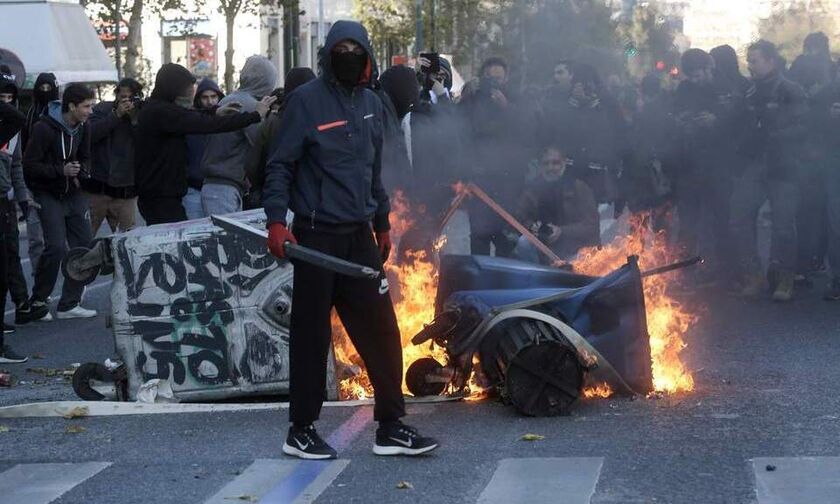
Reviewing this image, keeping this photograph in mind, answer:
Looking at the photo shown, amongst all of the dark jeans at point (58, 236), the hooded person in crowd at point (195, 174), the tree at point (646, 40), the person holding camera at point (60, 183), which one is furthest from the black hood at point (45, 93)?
the tree at point (646, 40)

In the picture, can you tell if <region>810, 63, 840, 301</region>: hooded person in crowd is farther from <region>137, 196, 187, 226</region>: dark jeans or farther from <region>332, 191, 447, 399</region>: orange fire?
<region>137, 196, 187, 226</region>: dark jeans

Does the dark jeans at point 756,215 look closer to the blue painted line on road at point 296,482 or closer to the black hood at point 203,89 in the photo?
the black hood at point 203,89

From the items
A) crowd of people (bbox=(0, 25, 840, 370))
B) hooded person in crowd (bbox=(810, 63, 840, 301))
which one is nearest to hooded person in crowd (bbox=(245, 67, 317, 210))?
crowd of people (bbox=(0, 25, 840, 370))

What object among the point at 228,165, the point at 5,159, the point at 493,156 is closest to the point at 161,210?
the point at 228,165

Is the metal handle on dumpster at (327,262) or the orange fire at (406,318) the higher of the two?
the metal handle on dumpster at (327,262)

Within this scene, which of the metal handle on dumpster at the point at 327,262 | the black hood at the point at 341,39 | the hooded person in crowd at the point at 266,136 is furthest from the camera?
the hooded person in crowd at the point at 266,136

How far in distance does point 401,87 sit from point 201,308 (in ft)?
6.97

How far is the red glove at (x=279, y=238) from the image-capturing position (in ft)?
20.4

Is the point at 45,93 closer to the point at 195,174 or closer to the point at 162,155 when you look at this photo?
the point at 195,174

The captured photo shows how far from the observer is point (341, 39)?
20.6 feet

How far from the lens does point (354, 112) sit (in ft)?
21.0

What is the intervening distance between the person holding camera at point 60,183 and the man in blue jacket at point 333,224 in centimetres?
524

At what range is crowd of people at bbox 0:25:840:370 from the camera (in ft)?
31.4

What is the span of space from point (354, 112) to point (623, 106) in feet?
20.3
